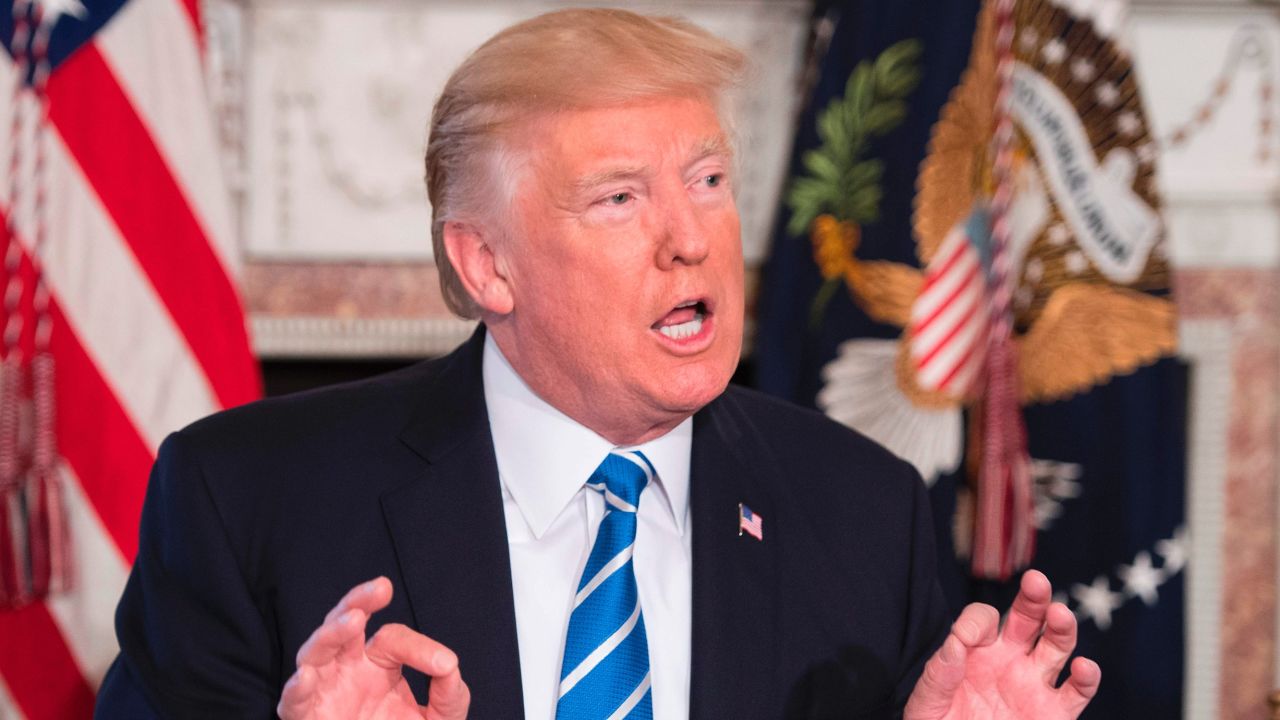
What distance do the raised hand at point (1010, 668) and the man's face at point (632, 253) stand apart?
0.36 metres

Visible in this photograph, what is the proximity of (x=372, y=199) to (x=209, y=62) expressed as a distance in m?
0.45

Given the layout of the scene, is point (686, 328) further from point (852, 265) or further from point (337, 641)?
point (852, 265)

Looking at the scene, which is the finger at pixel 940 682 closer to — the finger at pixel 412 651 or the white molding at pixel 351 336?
the finger at pixel 412 651

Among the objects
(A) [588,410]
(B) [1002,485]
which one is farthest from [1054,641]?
(B) [1002,485]

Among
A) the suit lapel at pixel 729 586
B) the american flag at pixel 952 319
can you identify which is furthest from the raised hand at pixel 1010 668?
the american flag at pixel 952 319

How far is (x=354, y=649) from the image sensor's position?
3.87ft

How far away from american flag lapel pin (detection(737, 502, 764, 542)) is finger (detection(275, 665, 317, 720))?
58cm

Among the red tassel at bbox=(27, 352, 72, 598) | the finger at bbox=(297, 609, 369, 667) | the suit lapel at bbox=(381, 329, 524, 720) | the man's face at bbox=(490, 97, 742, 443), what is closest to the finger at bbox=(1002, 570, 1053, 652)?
the man's face at bbox=(490, 97, 742, 443)

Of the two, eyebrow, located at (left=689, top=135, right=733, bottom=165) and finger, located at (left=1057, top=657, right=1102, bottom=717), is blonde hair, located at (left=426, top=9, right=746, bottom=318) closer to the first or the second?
eyebrow, located at (left=689, top=135, right=733, bottom=165)

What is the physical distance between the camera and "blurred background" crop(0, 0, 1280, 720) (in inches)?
91.2

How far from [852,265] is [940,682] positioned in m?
1.61

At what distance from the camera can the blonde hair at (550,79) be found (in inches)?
56.8

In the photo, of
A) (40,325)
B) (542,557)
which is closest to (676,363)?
(542,557)

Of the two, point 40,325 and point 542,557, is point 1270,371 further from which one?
point 40,325
